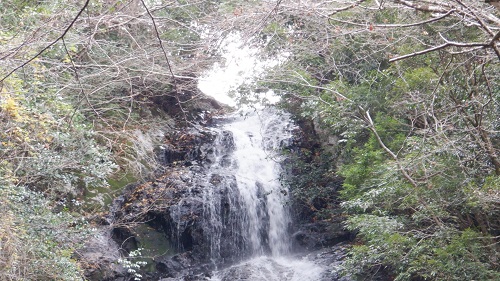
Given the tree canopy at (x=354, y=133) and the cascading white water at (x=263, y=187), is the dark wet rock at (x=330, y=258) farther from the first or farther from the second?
the tree canopy at (x=354, y=133)

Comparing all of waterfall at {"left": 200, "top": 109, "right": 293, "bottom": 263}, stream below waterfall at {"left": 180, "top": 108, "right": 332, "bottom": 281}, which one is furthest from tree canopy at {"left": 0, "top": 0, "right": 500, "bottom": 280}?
waterfall at {"left": 200, "top": 109, "right": 293, "bottom": 263}

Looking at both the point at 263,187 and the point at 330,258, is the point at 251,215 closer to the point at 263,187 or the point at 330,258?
the point at 263,187

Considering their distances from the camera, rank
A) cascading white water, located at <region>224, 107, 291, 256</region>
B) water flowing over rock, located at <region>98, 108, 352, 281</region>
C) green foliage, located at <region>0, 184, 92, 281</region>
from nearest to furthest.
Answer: green foliage, located at <region>0, 184, 92, 281</region>, water flowing over rock, located at <region>98, 108, 352, 281</region>, cascading white water, located at <region>224, 107, 291, 256</region>

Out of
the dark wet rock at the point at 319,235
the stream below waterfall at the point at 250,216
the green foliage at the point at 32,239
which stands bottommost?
the dark wet rock at the point at 319,235

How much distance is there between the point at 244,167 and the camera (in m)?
13.7

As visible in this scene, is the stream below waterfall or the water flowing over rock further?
the stream below waterfall

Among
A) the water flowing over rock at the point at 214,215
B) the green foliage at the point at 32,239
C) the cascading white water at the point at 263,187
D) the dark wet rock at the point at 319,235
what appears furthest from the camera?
the cascading white water at the point at 263,187

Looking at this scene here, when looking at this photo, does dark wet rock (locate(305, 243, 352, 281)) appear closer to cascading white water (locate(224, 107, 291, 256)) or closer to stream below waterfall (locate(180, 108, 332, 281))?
stream below waterfall (locate(180, 108, 332, 281))

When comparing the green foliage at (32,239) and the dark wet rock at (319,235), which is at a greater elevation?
the green foliage at (32,239)

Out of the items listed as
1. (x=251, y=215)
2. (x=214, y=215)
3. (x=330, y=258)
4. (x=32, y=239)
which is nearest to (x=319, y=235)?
(x=330, y=258)

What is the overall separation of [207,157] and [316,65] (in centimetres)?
448

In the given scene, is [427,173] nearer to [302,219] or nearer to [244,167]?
[302,219]

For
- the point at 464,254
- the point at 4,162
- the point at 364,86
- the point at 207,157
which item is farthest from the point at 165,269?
the point at 464,254

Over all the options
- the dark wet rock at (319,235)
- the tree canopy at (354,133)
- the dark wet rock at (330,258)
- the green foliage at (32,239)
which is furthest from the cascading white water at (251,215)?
the green foliage at (32,239)
